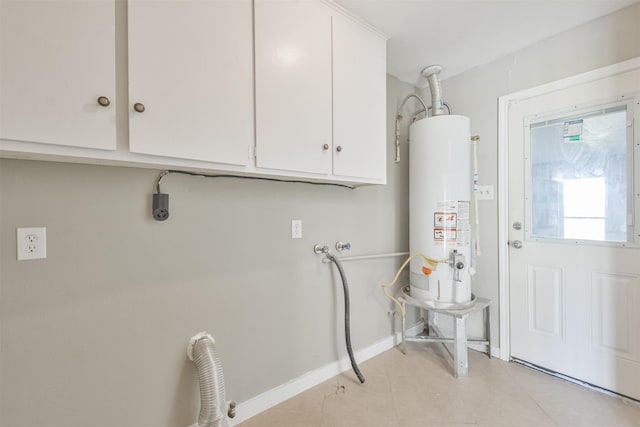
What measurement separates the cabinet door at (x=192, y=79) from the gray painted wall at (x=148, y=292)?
1.08 ft

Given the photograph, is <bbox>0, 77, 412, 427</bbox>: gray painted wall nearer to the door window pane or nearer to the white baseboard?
the white baseboard

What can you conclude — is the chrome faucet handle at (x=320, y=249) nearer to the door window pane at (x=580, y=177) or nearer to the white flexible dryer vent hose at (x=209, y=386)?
the white flexible dryer vent hose at (x=209, y=386)

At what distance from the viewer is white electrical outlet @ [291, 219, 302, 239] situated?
1819mm

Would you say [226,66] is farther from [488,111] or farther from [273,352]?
[488,111]

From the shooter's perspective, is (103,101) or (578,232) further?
(578,232)

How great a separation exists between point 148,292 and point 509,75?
2815 mm

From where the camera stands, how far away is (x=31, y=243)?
107 cm

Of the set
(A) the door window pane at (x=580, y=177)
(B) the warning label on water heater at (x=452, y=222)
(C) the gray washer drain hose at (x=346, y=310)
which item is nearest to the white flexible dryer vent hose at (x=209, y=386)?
(C) the gray washer drain hose at (x=346, y=310)

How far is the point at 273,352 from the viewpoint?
1.73 metres

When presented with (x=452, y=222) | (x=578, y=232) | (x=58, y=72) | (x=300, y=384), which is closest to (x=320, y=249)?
(x=300, y=384)

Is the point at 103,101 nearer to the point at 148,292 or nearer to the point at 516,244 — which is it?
the point at 148,292

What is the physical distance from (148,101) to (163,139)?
14 cm

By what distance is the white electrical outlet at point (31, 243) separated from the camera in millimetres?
1052

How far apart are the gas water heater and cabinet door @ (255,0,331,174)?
0.94 meters
